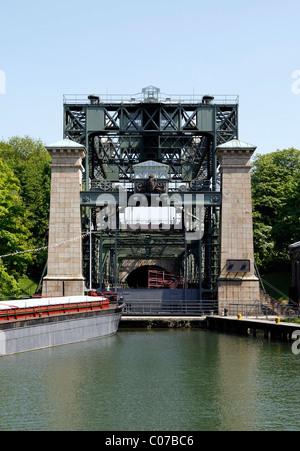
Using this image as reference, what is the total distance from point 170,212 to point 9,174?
20.5 meters

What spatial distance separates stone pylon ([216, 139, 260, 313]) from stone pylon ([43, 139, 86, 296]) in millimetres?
13470

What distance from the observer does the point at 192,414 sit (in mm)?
20141

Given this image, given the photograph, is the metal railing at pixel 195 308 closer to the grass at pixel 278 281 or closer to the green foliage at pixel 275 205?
the green foliage at pixel 275 205

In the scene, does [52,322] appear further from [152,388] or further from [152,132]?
[152,132]

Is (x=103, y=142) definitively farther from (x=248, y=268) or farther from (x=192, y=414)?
(x=192, y=414)

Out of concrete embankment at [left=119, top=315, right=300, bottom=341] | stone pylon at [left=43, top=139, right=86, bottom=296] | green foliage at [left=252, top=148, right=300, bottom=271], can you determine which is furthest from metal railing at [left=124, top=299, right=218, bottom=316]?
green foliage at [left=252, top=148, right=300, bottom=271]

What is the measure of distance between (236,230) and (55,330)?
2320 centimetres

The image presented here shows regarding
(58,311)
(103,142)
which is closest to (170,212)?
(103,142)

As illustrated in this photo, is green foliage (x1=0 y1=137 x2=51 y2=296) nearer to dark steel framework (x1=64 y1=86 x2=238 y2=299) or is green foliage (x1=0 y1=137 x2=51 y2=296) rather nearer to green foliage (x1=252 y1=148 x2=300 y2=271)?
dark steel framework (x1=64 y1=86 x2=238 y2=299)

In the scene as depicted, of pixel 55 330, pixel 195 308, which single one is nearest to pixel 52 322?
pixel 55 330

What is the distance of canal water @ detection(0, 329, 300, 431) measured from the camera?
1917 cm

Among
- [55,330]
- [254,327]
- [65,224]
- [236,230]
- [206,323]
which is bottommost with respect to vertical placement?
[206,323]

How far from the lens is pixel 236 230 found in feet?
176

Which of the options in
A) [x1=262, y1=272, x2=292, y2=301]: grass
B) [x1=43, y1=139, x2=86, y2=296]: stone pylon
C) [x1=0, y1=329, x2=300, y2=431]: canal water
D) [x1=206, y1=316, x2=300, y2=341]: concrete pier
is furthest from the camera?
[x1=262, y1=272, x2=292, y2=301]: grass
